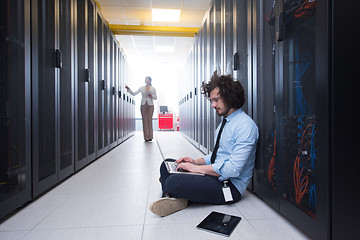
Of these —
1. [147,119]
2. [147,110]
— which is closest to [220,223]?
[147,119]

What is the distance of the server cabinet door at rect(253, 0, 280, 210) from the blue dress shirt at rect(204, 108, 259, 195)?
0.08 meters

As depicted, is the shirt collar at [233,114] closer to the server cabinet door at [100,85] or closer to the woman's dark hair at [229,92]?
the woman's dark hair at [229,92]

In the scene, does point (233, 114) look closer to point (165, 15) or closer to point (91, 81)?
point (91, 81)

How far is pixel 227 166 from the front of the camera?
150 cm

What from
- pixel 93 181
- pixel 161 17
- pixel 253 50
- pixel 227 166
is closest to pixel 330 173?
pixel 227 166

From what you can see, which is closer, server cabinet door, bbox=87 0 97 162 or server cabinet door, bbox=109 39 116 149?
server cabinet door, bbox=87 0 97 162

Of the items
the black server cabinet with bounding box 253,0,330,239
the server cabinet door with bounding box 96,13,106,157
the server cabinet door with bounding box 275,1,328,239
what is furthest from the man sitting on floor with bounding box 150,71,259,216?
the server cabinet door with bounding box 96,13,106,157

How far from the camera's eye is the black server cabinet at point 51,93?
5.72ft

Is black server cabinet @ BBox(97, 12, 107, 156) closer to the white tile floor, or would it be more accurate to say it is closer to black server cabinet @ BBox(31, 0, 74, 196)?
black server cabinet @ BBox(31, 0, 74, 196)

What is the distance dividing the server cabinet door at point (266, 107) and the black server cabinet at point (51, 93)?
1.69 m

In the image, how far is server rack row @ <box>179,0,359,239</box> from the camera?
0.95 m

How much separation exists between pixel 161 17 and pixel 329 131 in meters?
5.49

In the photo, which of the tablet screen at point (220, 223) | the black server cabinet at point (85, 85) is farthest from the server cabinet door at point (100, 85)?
the tablet screen at point (220, 223)

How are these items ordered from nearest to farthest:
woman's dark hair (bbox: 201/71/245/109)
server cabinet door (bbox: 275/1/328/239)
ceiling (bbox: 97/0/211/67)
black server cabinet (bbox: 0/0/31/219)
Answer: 1. server cabinet door (bbox: 275/1/328/239)
2. black server cabinet (bbox: 0/0/31/219)
3. woman's dark hair (bbox: 201/71/245/109)
4. ceiling (bbox: 97/0/211/67)
